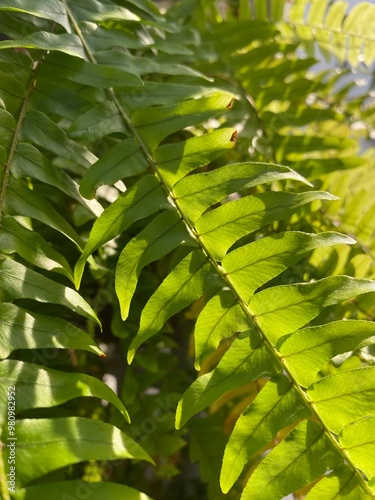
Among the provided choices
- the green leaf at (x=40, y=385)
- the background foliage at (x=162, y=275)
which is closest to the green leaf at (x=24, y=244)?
the background foliage at (x=162, y=275)

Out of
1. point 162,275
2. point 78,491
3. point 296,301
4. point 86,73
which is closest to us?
point 78,491

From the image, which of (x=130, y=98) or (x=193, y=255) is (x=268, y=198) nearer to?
(x=193, y=255)

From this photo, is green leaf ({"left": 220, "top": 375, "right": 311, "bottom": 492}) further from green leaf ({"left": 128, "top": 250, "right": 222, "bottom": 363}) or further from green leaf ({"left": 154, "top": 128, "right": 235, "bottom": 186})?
green leaf ({"left": 154, "top": 128, "right": 235, "bottom": 186})

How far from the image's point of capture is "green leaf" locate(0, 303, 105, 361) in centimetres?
50

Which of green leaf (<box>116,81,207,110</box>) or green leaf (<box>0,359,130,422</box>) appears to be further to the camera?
green leaf (<box>116,81,207,110</box>)

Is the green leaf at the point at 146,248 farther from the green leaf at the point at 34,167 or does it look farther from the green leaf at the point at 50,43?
the green leaf at the point at 50,43

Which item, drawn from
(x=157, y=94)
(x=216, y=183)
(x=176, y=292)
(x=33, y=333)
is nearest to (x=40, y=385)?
(x=33, y=333)

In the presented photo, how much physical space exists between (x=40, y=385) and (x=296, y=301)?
0.25 metres

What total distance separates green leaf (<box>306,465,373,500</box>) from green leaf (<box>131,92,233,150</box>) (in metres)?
0.39

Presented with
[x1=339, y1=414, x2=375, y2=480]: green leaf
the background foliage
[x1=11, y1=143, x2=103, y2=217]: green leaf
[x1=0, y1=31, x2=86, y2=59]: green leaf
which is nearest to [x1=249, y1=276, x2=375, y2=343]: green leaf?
the background foliage

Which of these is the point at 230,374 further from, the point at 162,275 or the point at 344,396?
the point at 162,275

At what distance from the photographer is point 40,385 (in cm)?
48

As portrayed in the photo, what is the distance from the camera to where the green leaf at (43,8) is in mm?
613

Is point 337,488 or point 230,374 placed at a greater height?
point 230,374
